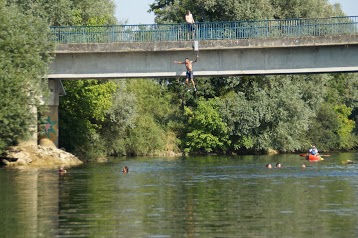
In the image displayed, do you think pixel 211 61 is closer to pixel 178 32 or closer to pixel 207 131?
pixel 178 32

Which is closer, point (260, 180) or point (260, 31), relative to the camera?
point (260, 180)

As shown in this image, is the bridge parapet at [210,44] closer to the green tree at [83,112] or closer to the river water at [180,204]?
the river water at [180,204]

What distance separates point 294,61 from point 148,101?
2962cm

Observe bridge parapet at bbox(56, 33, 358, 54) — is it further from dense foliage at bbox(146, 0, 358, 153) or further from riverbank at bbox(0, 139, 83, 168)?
dense foliage at bbox(146, 0, 358, 153)

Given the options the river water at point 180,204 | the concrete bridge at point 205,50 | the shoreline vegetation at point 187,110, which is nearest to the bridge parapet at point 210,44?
the concrete bridge at point 205,50

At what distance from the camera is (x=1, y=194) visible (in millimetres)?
36906

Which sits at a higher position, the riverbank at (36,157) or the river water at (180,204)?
the riverbank at (36,157)

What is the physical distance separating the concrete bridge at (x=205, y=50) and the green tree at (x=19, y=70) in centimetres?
309

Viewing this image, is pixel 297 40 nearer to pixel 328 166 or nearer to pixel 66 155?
pixel 328 166

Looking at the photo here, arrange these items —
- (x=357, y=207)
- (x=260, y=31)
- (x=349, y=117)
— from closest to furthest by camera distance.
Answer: (x=357, y=207), (x=260, y=31), (x=349, y=117)

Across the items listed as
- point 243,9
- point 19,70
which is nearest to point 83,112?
point 19,70

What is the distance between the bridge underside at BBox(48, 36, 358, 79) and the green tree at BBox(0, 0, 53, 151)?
292cm

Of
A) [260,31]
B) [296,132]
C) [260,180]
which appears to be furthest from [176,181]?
[296,132]

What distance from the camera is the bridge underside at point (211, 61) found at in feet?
188
